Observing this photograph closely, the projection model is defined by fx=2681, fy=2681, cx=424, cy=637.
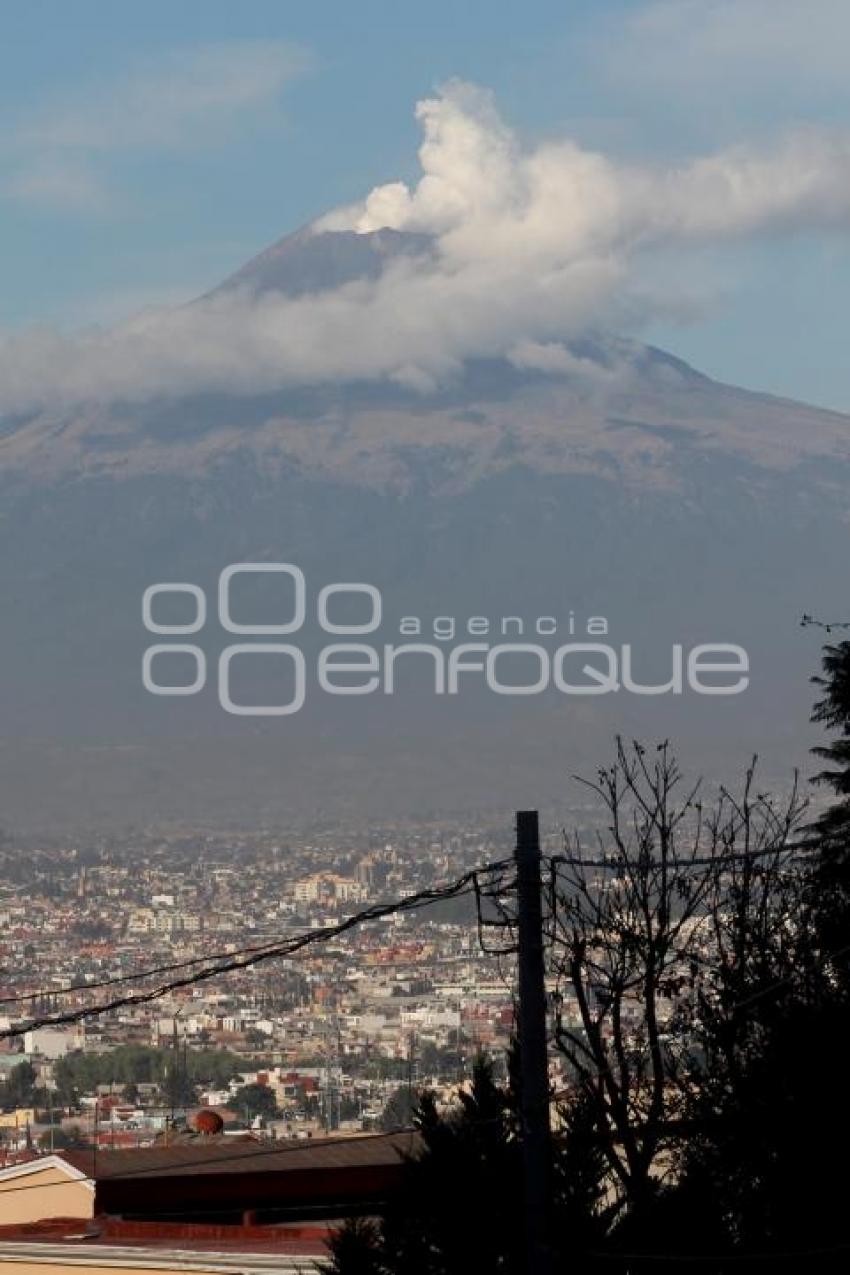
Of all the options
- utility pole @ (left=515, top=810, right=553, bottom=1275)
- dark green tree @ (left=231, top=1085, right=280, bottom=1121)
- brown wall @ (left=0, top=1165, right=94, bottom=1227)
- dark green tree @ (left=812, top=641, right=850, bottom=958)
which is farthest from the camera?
dark green tree @ (left=231, top=1085, right=280, bottom=1121)

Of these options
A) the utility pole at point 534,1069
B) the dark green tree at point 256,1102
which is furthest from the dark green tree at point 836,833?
the dark green tree at point 256,1102

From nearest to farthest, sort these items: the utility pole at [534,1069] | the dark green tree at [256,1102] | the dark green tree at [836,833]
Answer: the utility pole at [534,1069] < the dark green tree at [836,833] < the dark green tree at [256,1102]

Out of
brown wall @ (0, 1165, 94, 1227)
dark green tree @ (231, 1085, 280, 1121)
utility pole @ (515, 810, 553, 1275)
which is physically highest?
dark green tree @ (231, 1085, 280, 1121)

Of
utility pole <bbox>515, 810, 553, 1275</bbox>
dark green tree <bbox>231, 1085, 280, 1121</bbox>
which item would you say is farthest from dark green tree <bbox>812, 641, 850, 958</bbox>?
dark green tree <bbox>231, 1085, 280, 1121</bbox>

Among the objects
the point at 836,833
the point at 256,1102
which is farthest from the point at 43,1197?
the point at 256,1102

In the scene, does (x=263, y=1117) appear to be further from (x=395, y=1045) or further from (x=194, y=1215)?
(x=194, y=1215)

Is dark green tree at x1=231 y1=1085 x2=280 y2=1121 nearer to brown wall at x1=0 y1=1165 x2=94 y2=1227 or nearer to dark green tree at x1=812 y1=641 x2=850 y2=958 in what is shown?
brown wall at x1=0 y1=1165 x2=94 y2=1227

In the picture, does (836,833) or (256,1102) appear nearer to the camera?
(836,833)

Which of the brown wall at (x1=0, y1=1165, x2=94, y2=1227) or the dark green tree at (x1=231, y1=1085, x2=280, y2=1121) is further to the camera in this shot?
the dark green tree at (x1=231, y1=1085, x2=280, y2=1121)

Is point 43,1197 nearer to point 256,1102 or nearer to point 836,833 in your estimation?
point 836,833

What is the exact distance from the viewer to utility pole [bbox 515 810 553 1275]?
14945 mm

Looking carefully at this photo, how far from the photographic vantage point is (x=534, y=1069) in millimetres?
14953

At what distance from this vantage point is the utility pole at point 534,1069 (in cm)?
1495

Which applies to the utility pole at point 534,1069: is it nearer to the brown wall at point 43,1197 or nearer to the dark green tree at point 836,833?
the dark green tree at point 836,833
